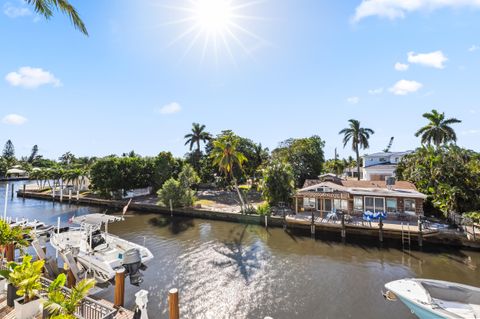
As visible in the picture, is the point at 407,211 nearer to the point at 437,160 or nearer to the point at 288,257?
the point at 437,160

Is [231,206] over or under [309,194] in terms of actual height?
under

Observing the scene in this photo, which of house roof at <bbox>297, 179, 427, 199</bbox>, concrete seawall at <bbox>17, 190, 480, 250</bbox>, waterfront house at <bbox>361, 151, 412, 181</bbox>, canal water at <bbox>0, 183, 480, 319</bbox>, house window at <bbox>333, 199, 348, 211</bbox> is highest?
waterfront house at <bbox>361, 151, 412, 181</bbox>

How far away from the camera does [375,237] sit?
74.8 ft

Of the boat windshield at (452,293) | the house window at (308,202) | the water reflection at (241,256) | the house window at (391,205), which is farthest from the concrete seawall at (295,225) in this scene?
the boat windshield at (452,293)

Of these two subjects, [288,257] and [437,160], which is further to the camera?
[437,160]

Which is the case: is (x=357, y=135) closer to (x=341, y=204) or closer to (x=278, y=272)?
(x=341, y=204)

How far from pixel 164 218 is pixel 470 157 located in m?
39.0

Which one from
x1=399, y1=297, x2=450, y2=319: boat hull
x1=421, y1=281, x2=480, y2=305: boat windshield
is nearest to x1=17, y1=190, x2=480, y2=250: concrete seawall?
x1=421, y1=281, x2=480, y2=305: boat windshield

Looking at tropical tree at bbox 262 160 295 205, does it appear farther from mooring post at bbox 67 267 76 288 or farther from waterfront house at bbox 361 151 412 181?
waterfront house at bbox 361 151 412 181

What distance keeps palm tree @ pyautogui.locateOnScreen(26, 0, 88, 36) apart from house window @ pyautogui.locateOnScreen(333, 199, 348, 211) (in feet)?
91.9

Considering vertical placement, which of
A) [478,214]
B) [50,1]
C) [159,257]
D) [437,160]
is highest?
[50,1]

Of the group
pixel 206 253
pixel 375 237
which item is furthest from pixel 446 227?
pixel 206 253

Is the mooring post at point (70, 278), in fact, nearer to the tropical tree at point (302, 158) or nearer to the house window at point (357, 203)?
the house window at point (357, 203)

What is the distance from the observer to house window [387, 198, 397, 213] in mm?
26094
